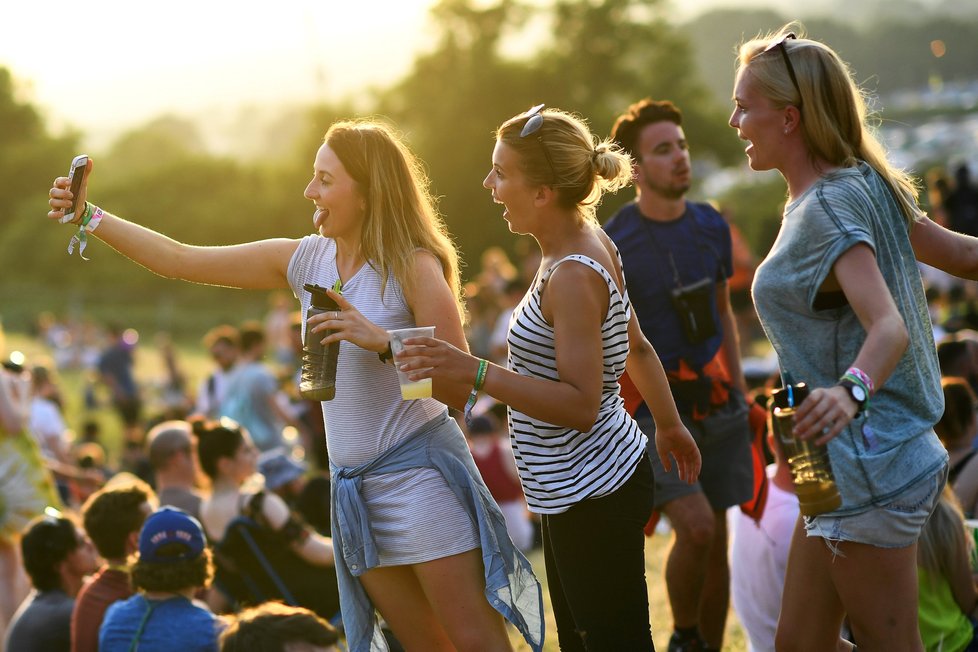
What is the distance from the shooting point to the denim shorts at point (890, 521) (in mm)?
2793

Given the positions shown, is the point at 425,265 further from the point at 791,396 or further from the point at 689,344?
the point at 689,344

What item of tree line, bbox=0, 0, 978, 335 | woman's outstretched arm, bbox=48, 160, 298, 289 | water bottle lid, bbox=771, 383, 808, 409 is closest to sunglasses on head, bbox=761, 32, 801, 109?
water bottle lid, bbox=771, 383, 808, 409

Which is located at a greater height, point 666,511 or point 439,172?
point 439,172

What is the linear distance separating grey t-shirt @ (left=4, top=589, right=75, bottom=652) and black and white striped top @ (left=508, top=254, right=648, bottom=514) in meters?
2.72

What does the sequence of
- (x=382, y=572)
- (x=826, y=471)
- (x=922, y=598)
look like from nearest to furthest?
(x=826, y=471) < (x=382, y=572) < (x=922, y=598)

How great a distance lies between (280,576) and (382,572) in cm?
219

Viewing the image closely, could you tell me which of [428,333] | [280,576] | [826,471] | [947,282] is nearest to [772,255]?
[826,471]

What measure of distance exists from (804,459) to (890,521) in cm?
42

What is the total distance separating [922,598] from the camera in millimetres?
4172

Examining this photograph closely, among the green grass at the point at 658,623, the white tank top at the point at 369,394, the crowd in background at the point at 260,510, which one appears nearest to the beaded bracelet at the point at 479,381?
the crowd in background at the point at 260,510

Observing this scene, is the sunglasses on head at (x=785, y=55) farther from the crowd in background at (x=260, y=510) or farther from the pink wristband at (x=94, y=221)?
the pink wristband at (x=94, y=221)

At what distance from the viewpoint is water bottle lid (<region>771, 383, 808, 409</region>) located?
2.51m

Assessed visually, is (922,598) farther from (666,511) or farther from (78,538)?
(78,538)

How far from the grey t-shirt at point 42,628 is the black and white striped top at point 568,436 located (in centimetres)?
272
